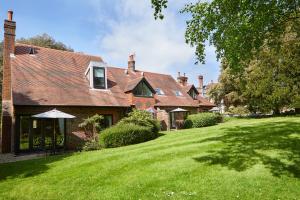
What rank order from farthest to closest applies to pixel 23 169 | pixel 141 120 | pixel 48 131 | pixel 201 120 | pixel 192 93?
pixel 192 93 → pixel 201 120 → pixel 141 120 → pixel 48 131 → pixel 23 169

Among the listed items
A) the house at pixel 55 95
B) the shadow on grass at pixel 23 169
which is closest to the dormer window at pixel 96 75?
the house at pixel 55 95

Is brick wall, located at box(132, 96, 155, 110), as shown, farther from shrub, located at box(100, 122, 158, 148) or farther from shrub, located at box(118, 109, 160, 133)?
shrub, located at box(100, 122, 158, 148)

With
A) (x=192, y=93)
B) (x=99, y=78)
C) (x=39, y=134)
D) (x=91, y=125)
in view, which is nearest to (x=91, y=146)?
(x=91, y=125)

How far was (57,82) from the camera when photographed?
69.7ft

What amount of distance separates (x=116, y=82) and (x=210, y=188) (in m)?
A: 20.6

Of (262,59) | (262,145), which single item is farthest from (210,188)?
(262,59)

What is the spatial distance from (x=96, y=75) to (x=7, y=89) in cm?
742

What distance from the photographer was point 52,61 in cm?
2355

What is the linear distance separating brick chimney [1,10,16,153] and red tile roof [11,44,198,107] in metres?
0.75

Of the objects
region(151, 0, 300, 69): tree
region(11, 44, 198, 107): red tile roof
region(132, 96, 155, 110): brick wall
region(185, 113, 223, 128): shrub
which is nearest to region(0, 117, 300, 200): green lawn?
region(151, 0, 300, 69): tree

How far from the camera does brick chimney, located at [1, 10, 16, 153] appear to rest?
18500 millimetres

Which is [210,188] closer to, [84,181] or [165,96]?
[84,181]

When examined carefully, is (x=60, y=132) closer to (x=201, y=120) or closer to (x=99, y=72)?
(x=99, y=72)

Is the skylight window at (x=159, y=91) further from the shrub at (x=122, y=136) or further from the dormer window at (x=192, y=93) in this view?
the shrub at (x=122, y=136)
